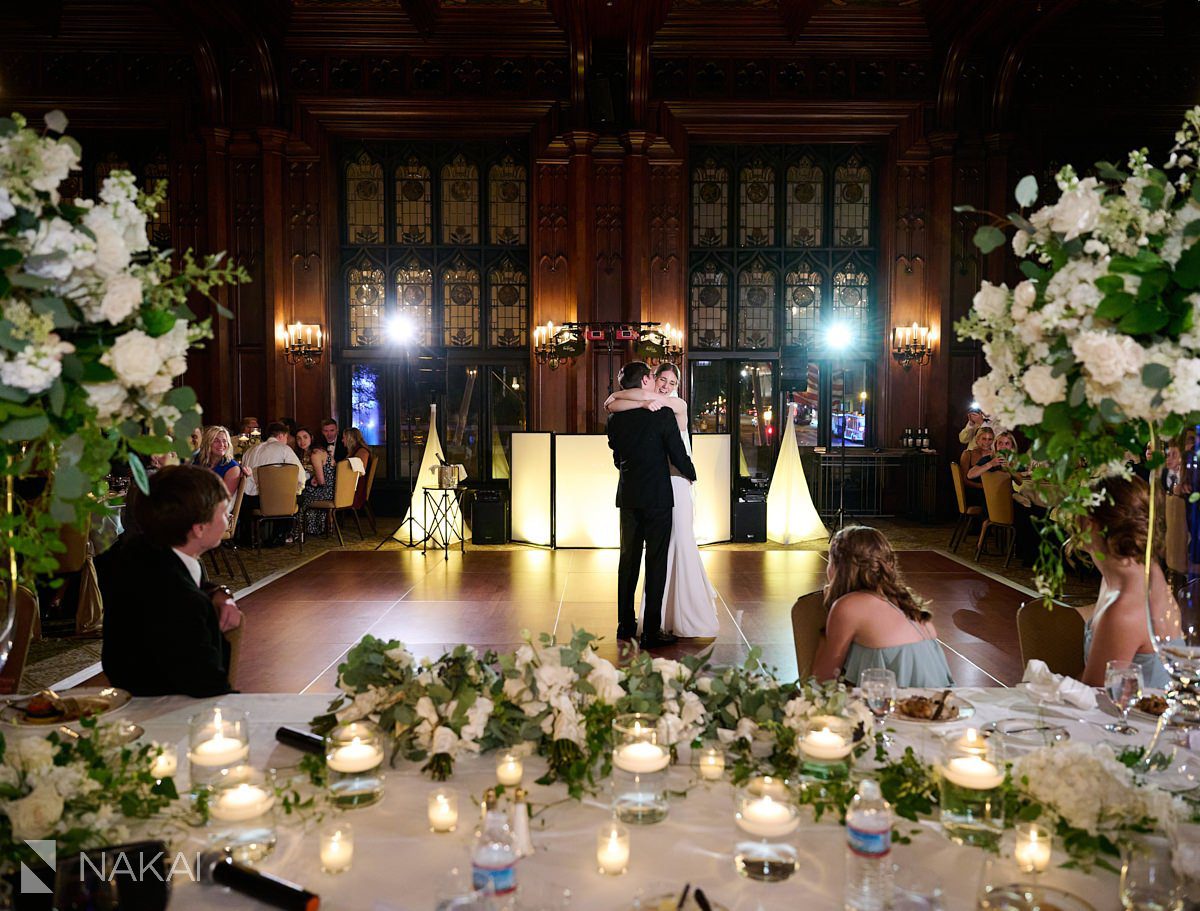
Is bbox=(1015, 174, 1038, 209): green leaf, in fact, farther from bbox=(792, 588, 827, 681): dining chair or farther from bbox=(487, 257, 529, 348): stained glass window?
bbox=(487, 257, 529, 348): stained glass window

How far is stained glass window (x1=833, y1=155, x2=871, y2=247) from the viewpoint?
12.2 m

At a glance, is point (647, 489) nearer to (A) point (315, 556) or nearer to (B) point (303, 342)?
(A) point (315, 556)

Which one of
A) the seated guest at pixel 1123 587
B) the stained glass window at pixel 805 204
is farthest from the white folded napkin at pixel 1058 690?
the stained glass window at pixel 805 204

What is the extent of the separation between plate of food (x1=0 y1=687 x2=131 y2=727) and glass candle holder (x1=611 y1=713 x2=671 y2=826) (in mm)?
1175

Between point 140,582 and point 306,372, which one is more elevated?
point 306,372

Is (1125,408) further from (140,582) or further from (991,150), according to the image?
(991,150)

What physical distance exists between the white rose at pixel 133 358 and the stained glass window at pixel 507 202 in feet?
37.1

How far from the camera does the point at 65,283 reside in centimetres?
139

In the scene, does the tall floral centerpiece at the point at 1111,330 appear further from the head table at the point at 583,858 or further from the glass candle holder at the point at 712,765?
the glass candle holder at the point at 712,765

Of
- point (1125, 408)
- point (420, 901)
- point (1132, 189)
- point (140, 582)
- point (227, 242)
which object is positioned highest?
point (227, 242)

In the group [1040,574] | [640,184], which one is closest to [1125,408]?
[1040,574]

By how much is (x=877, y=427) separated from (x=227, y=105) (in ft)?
31.4

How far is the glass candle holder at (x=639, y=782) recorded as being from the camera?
1513mm

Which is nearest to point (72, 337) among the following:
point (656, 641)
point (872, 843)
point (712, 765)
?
point (712, 765)
